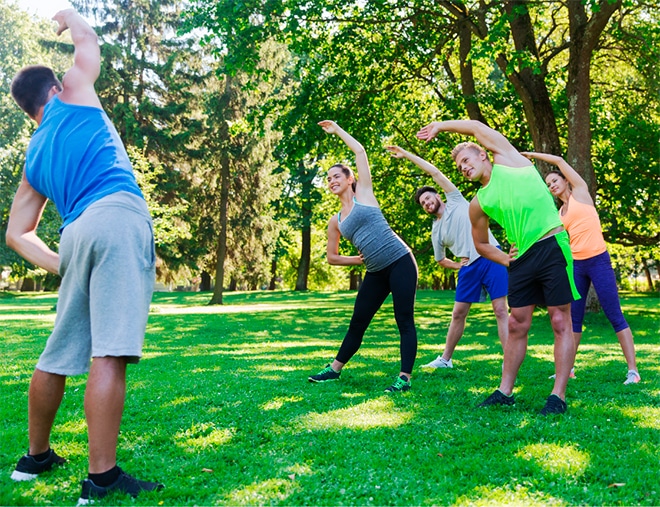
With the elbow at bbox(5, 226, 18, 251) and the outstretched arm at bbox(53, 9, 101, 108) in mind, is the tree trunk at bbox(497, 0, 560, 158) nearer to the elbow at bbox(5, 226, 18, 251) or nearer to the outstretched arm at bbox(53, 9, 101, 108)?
the outstretched arm at bbox(53, 9, 101, 108)

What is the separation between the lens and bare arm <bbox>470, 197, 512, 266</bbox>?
5192mm

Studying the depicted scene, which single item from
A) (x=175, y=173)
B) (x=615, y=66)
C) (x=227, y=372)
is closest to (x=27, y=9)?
(x=175, y=173)

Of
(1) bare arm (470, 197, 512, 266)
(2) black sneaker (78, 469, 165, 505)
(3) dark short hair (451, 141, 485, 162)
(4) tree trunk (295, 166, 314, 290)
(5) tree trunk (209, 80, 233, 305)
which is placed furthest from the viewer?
(4) tree trunk (295, 166, 314, 290)

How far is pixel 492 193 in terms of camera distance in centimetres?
495

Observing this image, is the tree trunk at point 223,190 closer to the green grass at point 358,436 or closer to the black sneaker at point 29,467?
the green grass at point 358,436

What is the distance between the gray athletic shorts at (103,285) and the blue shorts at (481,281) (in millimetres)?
4540

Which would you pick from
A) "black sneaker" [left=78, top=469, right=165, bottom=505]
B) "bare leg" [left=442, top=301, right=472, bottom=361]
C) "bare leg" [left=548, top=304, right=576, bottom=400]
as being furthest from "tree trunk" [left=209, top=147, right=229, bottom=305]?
"black sneaker" [left=78, top=469, right=165, bottom=505]

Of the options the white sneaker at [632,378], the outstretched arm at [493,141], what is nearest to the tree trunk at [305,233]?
the white sneaker at [632,378]

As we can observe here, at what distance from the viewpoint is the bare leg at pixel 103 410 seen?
9.75 feet

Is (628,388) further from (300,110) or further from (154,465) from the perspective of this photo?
(300,110)

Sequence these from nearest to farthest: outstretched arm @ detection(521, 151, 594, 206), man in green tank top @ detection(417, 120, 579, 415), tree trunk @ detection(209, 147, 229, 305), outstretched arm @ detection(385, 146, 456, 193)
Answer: man in green tank top @ detection(417, 120, 579, 415), outstretched arm @ detection(521, 151, 594, 206), outstretched arm @ detection(385, 146, 456, 193), tree trunk @ detection(209, 147, 229, 305)

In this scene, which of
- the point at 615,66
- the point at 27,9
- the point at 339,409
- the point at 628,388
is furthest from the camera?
the point at 27,9

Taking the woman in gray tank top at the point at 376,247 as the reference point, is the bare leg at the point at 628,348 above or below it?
below

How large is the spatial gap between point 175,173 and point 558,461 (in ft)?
94.1
